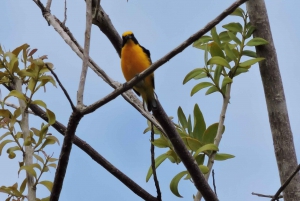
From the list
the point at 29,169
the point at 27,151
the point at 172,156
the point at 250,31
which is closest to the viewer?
the point at 29,169

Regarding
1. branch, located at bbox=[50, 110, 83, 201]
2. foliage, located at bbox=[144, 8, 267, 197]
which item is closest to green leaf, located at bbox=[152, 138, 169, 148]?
foliage, located at bbox=[144, 8, 267, 197]

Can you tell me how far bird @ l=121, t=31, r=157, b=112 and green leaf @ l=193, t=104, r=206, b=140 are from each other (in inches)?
10.4

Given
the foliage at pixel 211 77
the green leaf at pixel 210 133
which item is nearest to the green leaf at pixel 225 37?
the foliage at pixel 211 77

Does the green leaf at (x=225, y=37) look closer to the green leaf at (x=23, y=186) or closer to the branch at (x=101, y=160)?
the branch at (x=101, y=160)

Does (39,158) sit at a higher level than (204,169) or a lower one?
higher

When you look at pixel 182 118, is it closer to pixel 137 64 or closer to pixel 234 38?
pixel 137 64

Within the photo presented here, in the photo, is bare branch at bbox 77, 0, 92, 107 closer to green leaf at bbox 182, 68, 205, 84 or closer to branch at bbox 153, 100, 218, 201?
branch at bbox 153, 100, 218, 201

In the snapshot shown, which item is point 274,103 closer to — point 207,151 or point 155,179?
point 207,151

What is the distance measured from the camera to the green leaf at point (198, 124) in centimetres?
252

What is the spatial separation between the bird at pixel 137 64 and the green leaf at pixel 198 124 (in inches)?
10.4

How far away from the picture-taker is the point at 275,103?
2553 millimetres

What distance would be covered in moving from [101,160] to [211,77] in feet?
2.78

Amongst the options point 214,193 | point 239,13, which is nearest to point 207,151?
point 214,193

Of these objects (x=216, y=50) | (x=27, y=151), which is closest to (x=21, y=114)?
(x=27, y=151)
